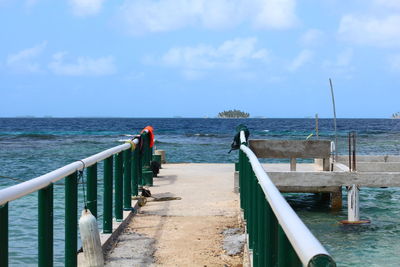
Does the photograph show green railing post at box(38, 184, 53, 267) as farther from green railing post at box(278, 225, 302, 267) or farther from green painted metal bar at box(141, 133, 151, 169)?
green painted metal bar at box(141, 133, 151, 169)

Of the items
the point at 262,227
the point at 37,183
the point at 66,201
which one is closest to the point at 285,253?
the point at 262,227

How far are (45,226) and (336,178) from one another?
6.99 meters

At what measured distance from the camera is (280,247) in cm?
224

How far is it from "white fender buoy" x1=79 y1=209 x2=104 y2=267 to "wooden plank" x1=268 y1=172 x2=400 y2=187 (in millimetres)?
5213

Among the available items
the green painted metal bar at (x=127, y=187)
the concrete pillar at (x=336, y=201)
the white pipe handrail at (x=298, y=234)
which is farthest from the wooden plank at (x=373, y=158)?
the white pipe handrail at (x=298, y=234)

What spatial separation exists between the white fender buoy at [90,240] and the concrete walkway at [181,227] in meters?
0.41

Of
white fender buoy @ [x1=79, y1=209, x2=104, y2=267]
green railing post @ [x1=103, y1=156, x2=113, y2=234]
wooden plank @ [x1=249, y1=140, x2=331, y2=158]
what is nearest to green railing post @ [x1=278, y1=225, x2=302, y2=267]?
white fender buoy @ [x1=79, y1=209, x2=104, y2=267]

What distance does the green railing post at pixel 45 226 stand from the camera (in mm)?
3467

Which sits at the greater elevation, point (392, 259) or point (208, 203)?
point (208, 203)

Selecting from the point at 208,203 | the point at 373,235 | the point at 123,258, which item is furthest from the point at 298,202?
the point at 123,258

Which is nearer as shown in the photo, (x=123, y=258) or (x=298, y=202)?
(x=123, y=258)

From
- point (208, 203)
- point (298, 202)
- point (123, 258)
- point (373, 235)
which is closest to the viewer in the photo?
point (123, 258)

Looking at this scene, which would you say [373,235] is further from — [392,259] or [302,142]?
[302,142]

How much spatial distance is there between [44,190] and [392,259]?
6.11 metres
